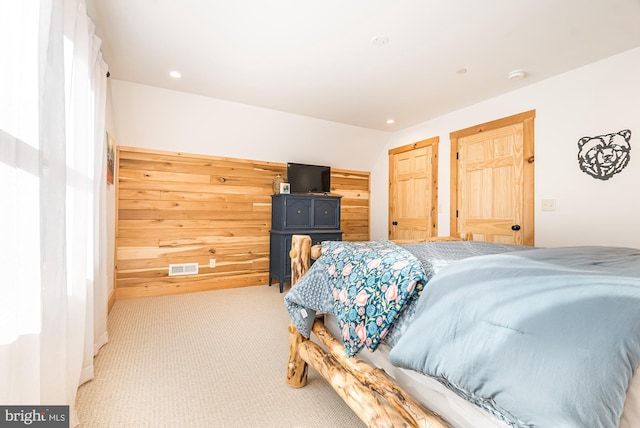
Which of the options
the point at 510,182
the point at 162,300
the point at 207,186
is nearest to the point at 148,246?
the point at 162,300

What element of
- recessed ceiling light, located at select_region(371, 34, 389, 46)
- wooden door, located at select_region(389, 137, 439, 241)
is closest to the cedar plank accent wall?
wooden door, located at select_region(389, 137, 439, 241)

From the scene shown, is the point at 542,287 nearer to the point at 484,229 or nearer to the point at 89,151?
the point at 89,151

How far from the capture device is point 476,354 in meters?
0.74

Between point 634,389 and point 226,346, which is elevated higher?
point 634,389

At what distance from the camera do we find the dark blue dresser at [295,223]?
3916 millimetres

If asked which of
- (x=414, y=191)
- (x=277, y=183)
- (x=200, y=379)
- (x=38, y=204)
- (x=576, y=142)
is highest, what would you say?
(x=576, y=142)

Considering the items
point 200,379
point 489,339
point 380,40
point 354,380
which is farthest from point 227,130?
point 489,339

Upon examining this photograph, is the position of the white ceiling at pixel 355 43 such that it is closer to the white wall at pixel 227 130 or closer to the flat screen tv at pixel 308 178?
the white wall at pixel 227 130

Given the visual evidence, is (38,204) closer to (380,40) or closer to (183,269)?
(380,40)

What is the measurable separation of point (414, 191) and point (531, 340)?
393 cm

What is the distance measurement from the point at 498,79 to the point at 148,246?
441 centimetres

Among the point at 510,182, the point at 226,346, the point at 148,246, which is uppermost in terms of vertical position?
the point at 510,182

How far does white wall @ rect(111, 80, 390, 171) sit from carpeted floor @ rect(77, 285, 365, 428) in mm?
2119

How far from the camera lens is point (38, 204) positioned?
3.40 ft
